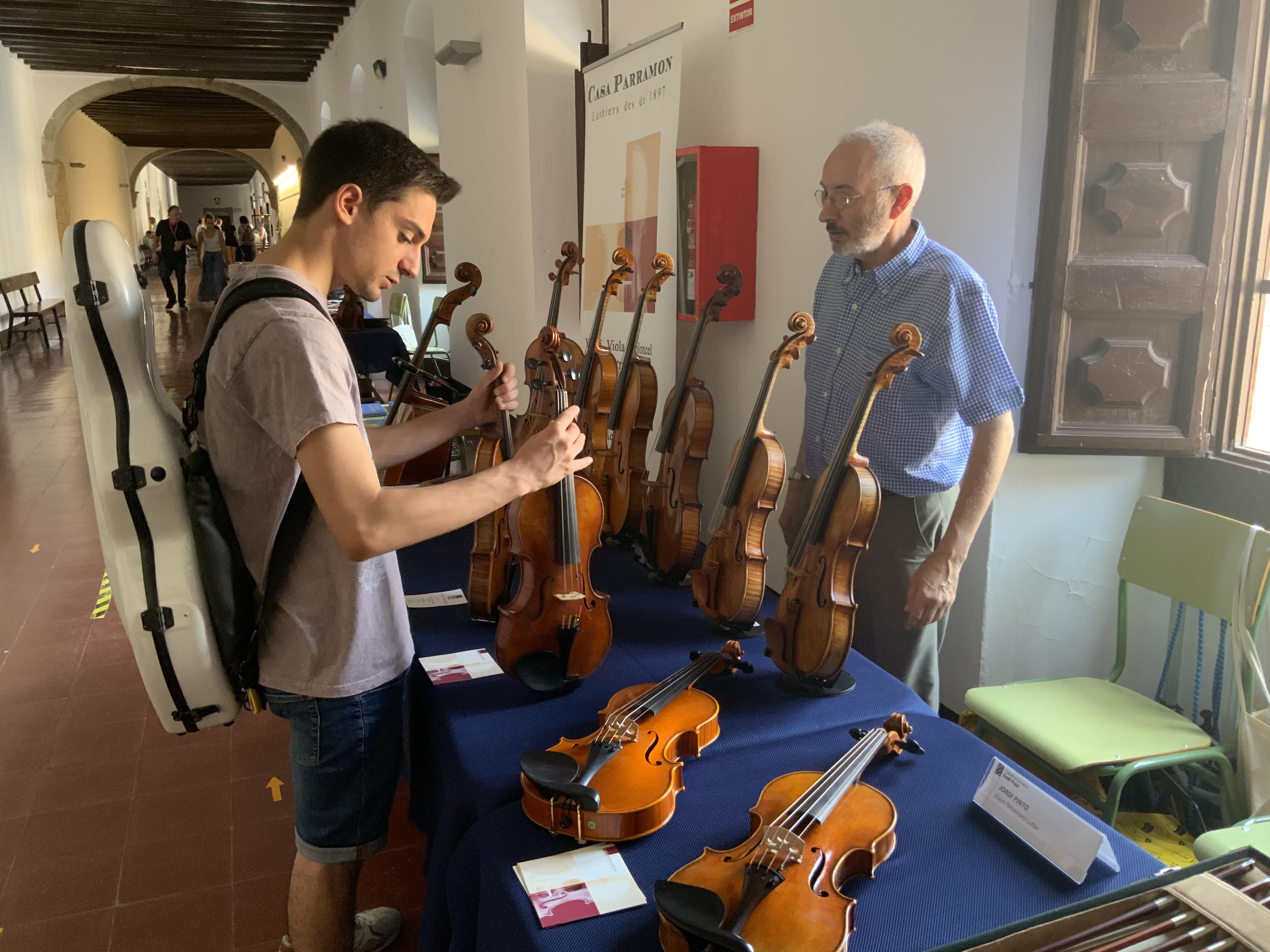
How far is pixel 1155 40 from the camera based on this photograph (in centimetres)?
220

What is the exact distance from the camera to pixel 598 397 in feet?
9.44

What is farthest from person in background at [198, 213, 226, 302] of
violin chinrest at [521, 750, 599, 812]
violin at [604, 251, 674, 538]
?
violin chinrest at [521, 750, 599, 812]

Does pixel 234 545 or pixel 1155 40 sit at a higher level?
pixel 1155 40

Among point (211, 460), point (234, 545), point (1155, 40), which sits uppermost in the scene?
point (1155, 40)

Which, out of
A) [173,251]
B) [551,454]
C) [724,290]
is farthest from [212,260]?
[551,454]

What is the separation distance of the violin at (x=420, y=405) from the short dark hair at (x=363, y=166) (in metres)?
1.47

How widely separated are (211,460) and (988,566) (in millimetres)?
2015

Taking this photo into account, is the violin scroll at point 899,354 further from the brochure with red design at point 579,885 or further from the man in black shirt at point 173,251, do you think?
the man in black shirt at point 173,251

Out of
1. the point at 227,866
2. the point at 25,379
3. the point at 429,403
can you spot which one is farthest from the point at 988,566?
the point at 25,379

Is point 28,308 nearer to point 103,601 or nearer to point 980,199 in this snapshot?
point 103,601

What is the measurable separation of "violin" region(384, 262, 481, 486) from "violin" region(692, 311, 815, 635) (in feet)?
3.96

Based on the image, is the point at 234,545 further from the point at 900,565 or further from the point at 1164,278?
the point at 1164,278

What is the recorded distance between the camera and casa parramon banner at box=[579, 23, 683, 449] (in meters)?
3.37

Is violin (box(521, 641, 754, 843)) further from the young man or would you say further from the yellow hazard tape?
the yellow hazard tape
